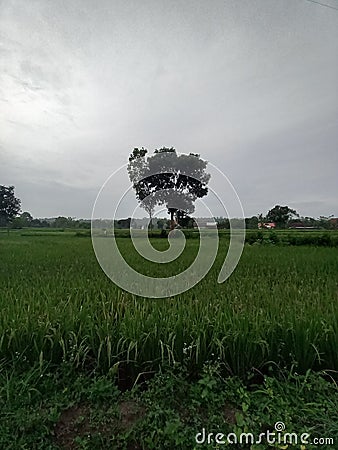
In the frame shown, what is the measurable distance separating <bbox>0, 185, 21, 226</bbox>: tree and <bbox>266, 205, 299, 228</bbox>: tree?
11.4 metres

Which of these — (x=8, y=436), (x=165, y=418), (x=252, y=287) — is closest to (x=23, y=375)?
Answer: (x=8, y=436)

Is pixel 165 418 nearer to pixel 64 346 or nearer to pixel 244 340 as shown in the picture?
pixel 244 340

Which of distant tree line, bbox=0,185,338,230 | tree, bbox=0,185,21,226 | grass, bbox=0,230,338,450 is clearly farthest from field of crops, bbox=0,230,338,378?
tree, bbox=0,185,21,226

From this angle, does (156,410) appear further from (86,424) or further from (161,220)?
(161,220)

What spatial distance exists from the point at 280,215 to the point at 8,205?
1203 centimetres

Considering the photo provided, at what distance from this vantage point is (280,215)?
1394cm

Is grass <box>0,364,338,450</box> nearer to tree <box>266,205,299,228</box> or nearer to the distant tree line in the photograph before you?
the distant tree line

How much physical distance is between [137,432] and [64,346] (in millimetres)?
690

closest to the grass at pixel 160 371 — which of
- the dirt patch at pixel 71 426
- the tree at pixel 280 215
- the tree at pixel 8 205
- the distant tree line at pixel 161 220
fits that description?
the dirt patch at pixel 71 426

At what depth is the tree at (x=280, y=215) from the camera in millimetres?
13752

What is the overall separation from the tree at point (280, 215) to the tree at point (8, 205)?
11404 mm

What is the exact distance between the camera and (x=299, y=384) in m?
1.54

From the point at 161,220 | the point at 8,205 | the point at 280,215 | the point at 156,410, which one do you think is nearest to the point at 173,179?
the point at 161,220

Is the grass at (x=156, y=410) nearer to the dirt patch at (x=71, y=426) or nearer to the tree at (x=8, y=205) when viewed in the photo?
the dirt patch at (x=71, y=426)
